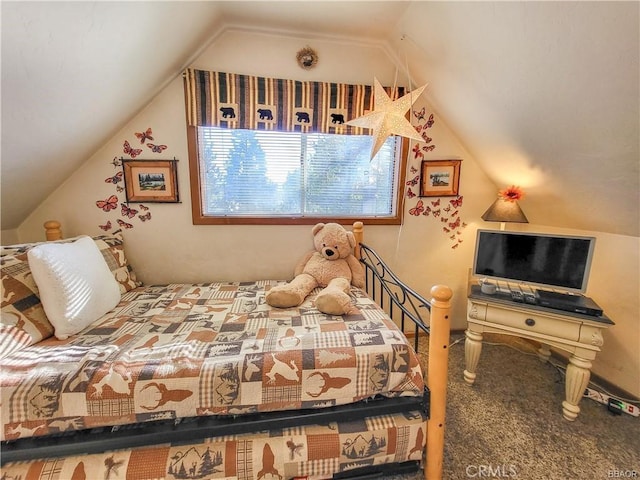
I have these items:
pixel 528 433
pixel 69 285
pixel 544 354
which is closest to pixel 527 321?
pixel 528 433

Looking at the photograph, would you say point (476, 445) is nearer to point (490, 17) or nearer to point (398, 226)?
point (398, 226)

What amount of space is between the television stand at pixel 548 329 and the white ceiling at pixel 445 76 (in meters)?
0.73

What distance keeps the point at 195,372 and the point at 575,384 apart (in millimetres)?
1998

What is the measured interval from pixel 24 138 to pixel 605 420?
3527mm

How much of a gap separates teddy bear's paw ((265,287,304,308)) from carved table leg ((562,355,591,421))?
1617mm

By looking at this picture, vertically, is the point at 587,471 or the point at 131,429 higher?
the point at 131,429

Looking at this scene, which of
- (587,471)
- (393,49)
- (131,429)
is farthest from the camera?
(393,49)

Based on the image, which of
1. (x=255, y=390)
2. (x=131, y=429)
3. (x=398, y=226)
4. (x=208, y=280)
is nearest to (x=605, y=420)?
(x=398, y=226)

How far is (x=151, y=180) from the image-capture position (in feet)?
6.40

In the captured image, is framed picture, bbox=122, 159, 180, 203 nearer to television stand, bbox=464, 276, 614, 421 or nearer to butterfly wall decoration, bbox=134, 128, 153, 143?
butterfly wall decoration, bbox=134, 128, 153, 143

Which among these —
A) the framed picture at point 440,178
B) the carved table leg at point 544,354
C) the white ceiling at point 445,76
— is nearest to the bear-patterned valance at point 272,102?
the white ceiling at point 445,76

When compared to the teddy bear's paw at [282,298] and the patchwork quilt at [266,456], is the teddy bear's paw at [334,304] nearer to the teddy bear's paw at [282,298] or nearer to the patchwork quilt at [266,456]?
the teddy bear's paw at [282,298]

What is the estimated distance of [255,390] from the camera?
998 mm

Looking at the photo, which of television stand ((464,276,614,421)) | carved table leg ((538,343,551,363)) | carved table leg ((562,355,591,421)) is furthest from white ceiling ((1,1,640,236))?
carved table leg ((538,343,551,363))
